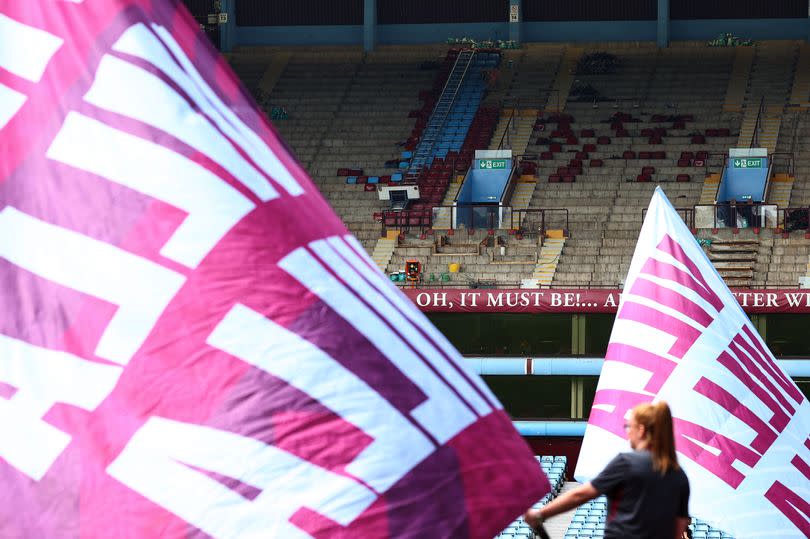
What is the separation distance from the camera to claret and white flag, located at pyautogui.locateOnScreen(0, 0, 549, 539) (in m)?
5.29

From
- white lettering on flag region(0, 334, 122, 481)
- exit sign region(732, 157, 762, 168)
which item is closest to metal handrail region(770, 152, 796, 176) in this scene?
exit sign region(732, 157, 762, 168)

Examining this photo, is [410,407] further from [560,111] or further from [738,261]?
[560,111]

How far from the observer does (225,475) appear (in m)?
5.29

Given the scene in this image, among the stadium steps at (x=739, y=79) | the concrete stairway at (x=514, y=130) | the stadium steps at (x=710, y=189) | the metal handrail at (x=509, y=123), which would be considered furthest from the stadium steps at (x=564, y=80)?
the stadium steps at (x=710, y=189)

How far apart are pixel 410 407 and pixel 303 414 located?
1.26 ft

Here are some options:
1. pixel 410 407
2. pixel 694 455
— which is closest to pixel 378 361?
pixel 410 407

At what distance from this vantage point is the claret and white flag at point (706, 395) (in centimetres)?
1197

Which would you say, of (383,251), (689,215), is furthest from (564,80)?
(383,251)

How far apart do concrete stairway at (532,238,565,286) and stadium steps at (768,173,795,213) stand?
5.65m

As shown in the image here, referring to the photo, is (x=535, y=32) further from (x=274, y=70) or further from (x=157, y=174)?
(x=157, y=174)

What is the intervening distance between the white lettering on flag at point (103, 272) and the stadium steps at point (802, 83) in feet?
133

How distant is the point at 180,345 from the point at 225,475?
0.46 metres

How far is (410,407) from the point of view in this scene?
5.50 metres

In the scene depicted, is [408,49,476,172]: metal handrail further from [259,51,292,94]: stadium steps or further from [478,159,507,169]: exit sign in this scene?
[259,51,292,94]: stadium steps
